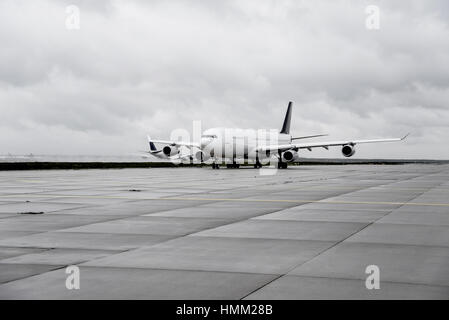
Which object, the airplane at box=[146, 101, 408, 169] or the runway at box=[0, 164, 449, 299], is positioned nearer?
the runway at box=[0, 164, 449, 299]

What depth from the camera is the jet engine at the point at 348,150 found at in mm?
61062

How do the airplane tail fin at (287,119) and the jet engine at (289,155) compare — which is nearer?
the jet engine at (289,155)

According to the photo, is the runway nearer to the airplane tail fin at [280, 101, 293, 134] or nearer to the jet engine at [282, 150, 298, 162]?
the jet engine at [282, 150, 298, 162]

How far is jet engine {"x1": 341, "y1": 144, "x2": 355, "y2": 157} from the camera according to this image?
6106 centimetres

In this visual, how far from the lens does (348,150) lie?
202 ft

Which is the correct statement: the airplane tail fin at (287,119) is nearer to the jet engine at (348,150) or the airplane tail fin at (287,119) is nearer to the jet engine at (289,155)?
the jet engine at (289,155)

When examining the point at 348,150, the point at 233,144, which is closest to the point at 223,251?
the point at 233,144

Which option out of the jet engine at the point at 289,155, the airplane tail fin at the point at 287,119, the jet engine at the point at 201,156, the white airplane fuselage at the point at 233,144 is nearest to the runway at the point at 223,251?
the white airplane fuselage at the point at 233,144

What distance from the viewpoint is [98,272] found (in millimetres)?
7402

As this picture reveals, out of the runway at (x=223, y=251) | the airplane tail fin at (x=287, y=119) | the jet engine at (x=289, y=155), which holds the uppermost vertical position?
the airplane tail fin at (x=287, y=119)

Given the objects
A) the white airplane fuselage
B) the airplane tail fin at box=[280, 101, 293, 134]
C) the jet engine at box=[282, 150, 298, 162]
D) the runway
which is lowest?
the runway

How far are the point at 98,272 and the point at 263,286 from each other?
7.71 ft

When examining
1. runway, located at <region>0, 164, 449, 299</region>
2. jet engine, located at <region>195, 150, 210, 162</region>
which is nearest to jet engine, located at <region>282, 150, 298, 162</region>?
jet engine, located at <region>195, 150, 210, 162</region>
